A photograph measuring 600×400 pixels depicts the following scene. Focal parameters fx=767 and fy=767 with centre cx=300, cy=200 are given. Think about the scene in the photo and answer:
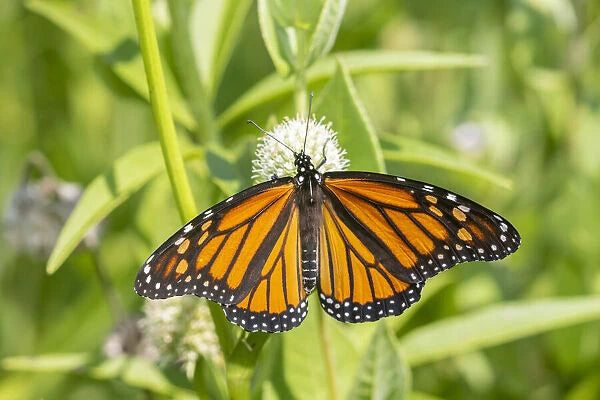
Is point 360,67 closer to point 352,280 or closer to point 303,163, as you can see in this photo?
point 303,163

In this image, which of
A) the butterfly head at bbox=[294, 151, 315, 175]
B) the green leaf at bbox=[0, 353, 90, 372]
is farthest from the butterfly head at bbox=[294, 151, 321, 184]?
the green leaf at bbox=[0, 353, 90, 372]

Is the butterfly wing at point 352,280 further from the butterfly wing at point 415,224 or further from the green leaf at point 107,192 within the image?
the green leaf at point 107,192

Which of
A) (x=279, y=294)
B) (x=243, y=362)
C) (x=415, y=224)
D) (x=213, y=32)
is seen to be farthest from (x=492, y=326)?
(x=213, y=32)

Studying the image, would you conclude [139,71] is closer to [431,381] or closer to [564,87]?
[431,381]

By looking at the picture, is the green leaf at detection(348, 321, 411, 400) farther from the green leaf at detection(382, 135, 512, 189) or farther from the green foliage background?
the green leaf at detection(382, 135, 512, 189)

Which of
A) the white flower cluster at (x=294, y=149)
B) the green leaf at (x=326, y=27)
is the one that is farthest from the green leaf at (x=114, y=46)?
the green leaf at (x=326, y=27)
